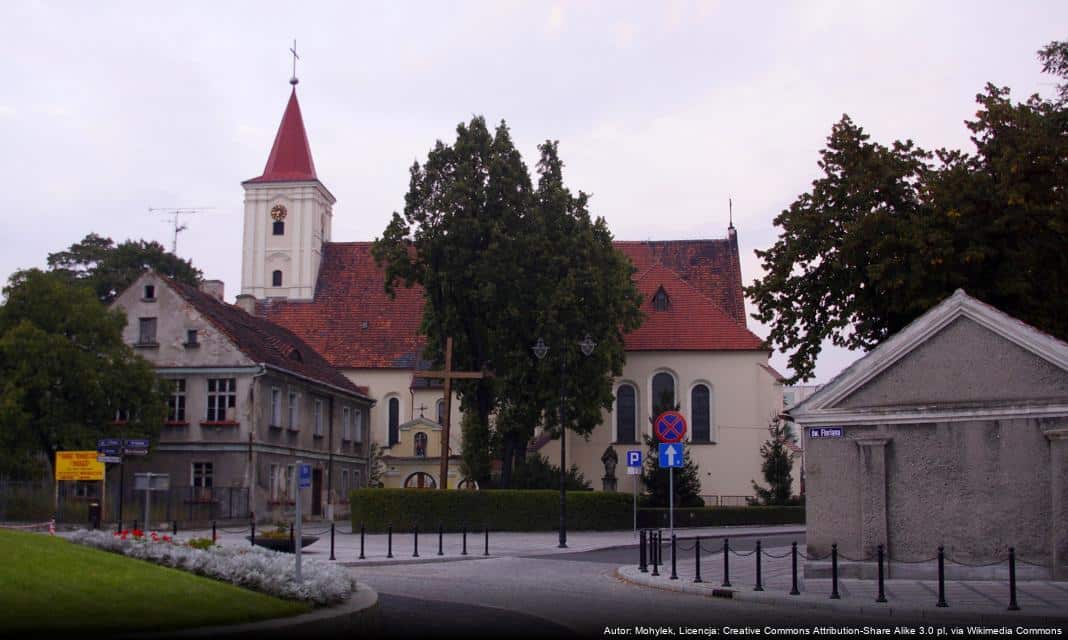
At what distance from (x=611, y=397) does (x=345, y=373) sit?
19.6 metres

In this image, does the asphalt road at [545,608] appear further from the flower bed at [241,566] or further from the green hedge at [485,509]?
the green hedge at [485,509]

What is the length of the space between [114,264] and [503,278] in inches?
1493

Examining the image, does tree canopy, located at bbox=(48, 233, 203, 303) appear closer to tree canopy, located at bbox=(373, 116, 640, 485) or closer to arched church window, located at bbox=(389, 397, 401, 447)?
arched church window, located at bbox=(389, 397, 401, 447)

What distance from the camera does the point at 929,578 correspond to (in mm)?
19891

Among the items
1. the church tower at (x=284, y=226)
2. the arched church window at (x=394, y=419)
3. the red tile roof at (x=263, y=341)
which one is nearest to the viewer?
the red tile roof at (x=263, y=341)

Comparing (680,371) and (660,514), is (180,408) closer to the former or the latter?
(660,514)

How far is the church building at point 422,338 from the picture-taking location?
58312 mm

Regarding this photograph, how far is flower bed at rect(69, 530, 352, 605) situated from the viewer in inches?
551

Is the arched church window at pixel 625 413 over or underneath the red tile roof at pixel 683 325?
underneath

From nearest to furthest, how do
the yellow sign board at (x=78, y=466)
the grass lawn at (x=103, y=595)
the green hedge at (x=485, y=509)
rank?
1. the grass lawn at (x=103, y=595)
2. the yellow sign board at (x=78, y=466)
3. the green hedge at (x=485, y=509)

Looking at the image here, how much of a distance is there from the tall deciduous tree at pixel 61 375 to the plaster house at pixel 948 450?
2618cm

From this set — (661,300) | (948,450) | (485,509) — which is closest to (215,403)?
(485,509)

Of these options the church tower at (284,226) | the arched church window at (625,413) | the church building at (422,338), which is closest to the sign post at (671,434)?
the church building at (422,338)

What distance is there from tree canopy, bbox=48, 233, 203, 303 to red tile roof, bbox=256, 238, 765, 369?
10.8 meters
